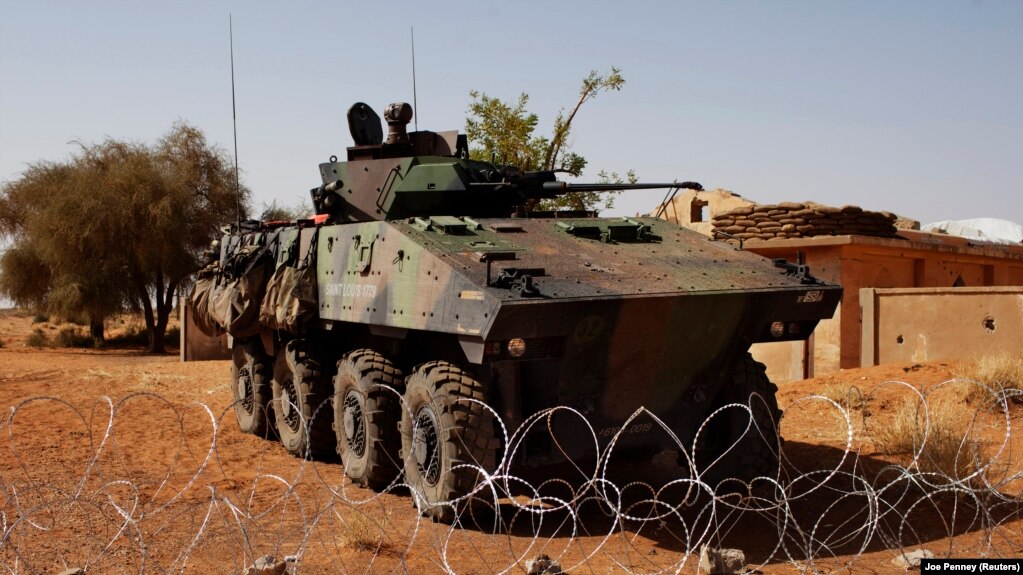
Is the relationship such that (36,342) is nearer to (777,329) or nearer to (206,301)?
(206,301)

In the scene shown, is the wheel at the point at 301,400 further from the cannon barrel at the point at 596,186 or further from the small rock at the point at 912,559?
the small rock at the point at 912,559

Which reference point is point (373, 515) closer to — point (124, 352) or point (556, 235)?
point (556, 235)

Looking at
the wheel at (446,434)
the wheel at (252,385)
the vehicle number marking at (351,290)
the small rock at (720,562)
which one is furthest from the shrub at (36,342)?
the small rock at (720,562)

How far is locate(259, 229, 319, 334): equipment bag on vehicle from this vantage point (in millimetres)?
8641

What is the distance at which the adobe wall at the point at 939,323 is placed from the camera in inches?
467

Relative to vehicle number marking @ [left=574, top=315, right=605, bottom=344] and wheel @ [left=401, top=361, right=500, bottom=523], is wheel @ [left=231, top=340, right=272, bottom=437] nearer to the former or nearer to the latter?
wheel @ [left=401, top=361, right=500, bottom=523]

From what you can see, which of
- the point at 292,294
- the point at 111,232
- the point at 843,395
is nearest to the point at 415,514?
the point at 292,294

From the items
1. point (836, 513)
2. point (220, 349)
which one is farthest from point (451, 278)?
point (220, 349)

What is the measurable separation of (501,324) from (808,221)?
9449mm

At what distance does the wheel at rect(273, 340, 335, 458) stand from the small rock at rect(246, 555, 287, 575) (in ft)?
11.8

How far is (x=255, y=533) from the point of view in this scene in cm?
625

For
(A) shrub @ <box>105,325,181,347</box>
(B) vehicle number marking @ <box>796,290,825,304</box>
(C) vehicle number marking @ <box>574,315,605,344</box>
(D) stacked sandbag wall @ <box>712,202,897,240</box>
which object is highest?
(D) stacked sandbag wall @ <box>712,202,897,240</box>

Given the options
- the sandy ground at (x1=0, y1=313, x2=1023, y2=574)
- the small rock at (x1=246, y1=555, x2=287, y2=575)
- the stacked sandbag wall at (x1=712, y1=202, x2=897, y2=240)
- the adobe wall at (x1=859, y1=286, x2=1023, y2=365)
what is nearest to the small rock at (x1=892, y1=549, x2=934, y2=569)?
the sandy ground at (x1=0, y1=313, x2=1023, y2=574)

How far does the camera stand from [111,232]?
2428 cm
